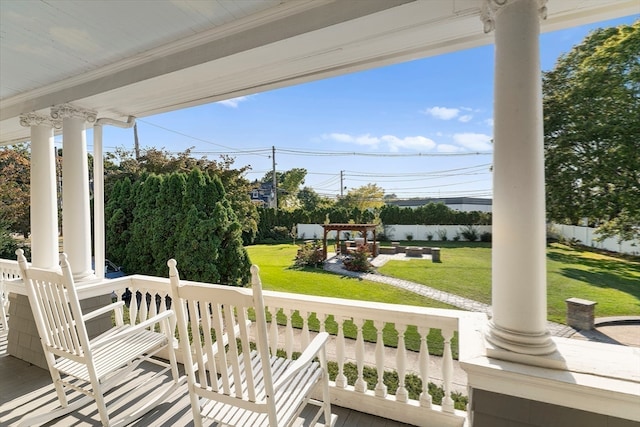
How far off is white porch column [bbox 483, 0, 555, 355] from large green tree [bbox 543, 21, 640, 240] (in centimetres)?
162

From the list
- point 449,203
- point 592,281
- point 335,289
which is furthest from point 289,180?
point 592,281

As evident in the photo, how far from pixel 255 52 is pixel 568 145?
2.51 metres

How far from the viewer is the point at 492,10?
1231mm

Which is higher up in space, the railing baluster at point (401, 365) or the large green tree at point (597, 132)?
the large green tree at point (597, 132)

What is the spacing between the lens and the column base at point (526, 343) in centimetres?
115

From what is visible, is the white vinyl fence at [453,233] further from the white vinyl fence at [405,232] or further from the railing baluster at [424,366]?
the railing baluster at [424,366]

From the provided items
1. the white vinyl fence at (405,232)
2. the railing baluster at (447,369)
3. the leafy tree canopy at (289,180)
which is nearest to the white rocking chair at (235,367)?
the railing baluster at (447,369)

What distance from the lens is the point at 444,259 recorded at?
8.20 metres

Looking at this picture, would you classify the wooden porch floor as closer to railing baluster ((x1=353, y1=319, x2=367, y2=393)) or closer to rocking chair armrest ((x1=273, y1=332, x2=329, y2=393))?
railing baluster ((x1=353, y1=319, x2=367, y2=393))

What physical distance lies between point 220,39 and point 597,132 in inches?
112

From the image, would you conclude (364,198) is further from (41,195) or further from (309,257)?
(41,195)

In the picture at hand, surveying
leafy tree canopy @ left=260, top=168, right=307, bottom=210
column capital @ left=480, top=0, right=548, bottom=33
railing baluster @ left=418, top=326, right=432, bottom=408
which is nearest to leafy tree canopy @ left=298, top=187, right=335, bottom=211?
leafy tree canopy @ left=260, top=168, right=307, bottom=210

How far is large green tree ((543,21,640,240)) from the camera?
2.17 metres

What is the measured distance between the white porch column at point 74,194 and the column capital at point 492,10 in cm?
303
